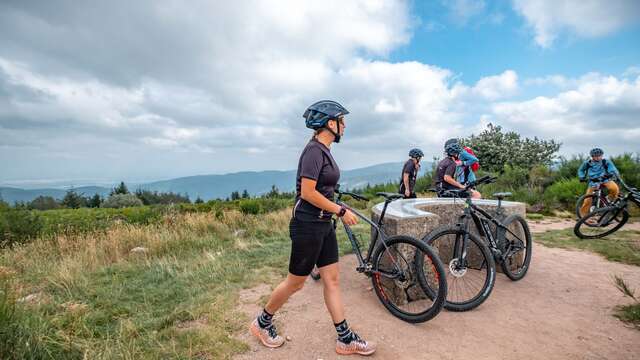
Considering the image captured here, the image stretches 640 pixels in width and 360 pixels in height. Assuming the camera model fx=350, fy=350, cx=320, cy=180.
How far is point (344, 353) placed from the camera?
10.5 feet

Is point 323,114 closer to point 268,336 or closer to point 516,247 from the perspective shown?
point 268,336

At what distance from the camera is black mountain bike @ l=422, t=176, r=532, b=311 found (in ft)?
13.7

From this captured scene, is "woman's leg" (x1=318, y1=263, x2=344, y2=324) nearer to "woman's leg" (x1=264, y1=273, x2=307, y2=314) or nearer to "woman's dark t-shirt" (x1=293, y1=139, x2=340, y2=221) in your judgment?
"woman's leg" (x1=264, y1=273, x2=307, y2=314)

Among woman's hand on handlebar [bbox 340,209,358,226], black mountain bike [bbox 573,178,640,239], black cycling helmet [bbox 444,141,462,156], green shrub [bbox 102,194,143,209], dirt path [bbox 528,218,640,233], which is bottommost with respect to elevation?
green shrub [bbox 102,194,143,209]

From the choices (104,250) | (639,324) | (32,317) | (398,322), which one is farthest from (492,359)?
(104,250)

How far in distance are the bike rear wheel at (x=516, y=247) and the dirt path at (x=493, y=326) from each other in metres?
0.19

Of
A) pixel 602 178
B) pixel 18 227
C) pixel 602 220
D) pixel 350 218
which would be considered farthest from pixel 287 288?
pixel 18 227

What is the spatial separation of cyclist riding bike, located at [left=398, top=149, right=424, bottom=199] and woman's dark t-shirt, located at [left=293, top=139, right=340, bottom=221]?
16.2 ft

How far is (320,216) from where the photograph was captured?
10.00 feet

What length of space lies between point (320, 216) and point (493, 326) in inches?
92.4

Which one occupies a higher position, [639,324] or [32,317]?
[32,317]

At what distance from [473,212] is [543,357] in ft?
6.51

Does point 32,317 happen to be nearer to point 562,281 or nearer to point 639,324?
point 639,324

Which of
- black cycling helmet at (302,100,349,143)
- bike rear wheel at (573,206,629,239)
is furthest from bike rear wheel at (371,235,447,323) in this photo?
bike rear wheel at (573,206,629,239)
